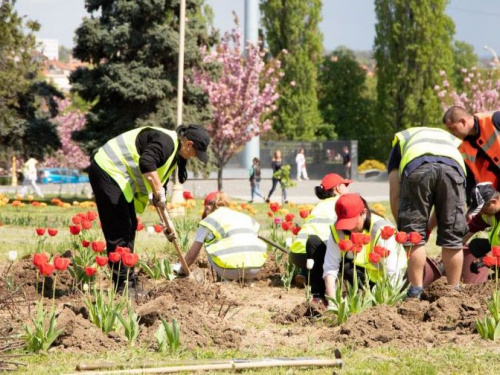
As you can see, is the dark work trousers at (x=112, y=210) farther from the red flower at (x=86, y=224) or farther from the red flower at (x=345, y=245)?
the red flower at (x=345, y=245)

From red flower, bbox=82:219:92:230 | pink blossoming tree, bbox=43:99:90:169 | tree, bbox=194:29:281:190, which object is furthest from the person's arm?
pink blossoming tree, bbox=43:99:90:169

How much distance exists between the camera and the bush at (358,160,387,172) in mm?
51156

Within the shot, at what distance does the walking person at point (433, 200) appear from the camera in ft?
23.4

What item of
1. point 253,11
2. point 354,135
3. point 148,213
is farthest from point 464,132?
point 354,135

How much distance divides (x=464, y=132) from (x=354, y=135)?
169ft

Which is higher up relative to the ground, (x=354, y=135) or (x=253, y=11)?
(x=253, y=11)

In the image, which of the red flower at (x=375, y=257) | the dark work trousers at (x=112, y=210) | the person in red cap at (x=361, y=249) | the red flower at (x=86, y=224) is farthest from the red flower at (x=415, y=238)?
the red flower at (x=86, y=224)

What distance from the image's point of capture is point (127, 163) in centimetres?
754

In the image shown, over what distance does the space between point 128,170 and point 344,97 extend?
176 ft

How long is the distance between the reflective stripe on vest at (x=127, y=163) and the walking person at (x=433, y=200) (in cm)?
193

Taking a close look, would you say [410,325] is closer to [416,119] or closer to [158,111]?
[158,111]

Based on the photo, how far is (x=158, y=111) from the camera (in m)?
26.2

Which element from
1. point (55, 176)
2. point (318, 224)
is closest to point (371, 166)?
point (55, 176)

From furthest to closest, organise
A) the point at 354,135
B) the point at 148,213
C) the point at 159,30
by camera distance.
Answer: the point at 354,135 < the point at 159,30 < the point at 148,213
